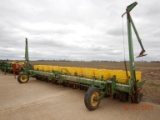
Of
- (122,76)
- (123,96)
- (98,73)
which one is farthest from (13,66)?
(123,96)

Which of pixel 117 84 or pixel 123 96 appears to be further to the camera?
pixel 123 96

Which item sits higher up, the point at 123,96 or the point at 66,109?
the point at 123,96

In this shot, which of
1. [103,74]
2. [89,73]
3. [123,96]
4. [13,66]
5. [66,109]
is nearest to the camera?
[66,109]

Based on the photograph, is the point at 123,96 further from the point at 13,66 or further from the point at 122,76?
the point at 13,66

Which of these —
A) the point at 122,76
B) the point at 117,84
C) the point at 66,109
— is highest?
the point at 122,76

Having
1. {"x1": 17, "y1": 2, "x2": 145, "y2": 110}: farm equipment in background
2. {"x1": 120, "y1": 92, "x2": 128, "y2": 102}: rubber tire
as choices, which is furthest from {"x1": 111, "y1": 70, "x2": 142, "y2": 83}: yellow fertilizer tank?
{"x1": 120, "y1": 92, "x2": 128, "y2": 102}: rubber tire

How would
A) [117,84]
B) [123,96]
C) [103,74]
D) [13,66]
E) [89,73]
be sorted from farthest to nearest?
[13,66] < [89,73] < [103,74] < [123,96] < [117,84]

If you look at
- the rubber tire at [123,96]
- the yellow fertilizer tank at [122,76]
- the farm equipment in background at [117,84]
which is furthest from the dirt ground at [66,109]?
the yellow fertilizer tank at [122,76]

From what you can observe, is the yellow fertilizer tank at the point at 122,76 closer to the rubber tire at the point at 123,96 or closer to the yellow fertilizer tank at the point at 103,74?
the yellow fertilizer tank at the point at 103,74

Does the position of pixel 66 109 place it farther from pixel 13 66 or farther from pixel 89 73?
pixel 13 66

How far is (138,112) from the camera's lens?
19.3 ft

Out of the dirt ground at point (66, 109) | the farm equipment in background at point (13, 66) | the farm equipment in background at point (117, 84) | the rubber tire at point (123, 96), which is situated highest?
the farm equipment in background at point (13, 66)

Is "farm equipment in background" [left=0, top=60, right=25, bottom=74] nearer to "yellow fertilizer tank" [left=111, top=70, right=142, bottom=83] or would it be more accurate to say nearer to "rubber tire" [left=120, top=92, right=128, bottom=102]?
"yellow fertilizer tank" [left=111, top=70, right=142, bottom=83]

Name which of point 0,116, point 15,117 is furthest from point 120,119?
point 0,116
